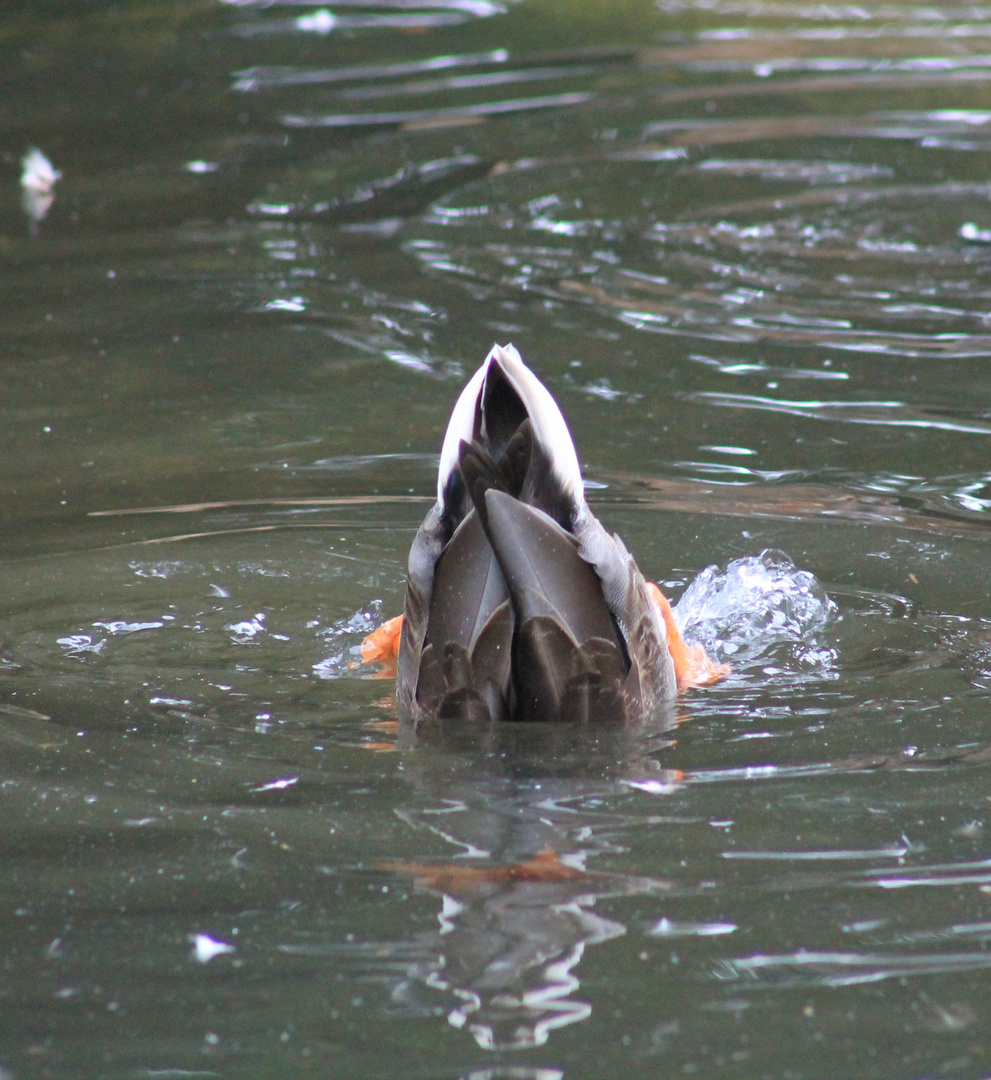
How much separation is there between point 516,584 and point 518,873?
27.7 inches

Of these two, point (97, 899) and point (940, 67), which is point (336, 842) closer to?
point (97, 899)

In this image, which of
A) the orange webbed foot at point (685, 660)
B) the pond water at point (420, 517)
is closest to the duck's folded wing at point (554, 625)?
the pond water at point (420, 517)

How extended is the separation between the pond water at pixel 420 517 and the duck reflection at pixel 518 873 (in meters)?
0.01

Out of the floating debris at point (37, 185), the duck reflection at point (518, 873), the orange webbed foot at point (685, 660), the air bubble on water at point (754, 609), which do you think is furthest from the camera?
the floating debris at point (37, 185)

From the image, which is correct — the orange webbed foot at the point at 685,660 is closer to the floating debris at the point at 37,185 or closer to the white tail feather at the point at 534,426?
the white tail feather at the point at 534,426

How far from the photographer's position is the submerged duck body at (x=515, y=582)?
346 cm

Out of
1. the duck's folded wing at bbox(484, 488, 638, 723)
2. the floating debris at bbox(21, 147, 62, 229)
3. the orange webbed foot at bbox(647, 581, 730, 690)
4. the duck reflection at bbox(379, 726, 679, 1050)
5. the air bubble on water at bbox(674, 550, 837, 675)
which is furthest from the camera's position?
the floating debris at bbox(21, 147, 62, 229)

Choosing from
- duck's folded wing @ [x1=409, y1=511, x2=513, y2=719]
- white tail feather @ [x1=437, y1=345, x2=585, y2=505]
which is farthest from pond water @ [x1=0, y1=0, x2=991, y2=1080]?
white tail feather @ [x1=437, y1=345, x2=585, y2=505]

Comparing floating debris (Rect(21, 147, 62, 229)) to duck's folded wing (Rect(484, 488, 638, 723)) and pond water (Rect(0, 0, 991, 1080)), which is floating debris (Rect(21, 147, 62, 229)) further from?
duck's folded wing (Rect(484, 488, 638, 723))

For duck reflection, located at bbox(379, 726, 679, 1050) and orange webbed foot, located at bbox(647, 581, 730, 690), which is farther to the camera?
orange webbed foot, located at bbox(647, 581, 730, 690)

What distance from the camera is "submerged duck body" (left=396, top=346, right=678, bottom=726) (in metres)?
3.46

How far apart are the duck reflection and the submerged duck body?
0.09 meters

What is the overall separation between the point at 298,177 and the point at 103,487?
3.86 metres

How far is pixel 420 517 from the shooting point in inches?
198
